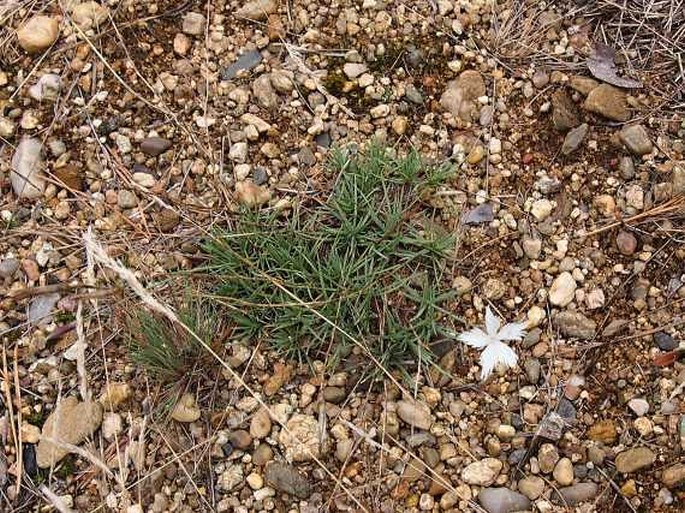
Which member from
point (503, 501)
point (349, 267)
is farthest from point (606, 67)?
point (503, 501)

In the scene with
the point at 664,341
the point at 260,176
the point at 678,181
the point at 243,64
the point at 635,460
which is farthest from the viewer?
the point at 243,64

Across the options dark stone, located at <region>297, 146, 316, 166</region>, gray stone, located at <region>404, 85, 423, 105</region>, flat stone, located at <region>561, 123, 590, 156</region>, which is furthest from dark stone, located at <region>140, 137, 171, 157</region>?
flat stone, located at <region>561, 123, 590, 156</region>

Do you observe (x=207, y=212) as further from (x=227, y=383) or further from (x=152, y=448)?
(x=152, y=448)

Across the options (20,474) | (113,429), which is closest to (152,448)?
(113,429)

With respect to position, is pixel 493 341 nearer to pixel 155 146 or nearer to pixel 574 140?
pixel 574 140

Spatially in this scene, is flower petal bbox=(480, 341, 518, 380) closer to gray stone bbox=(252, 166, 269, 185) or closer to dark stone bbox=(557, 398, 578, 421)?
dark stone bbox=(557, 398, 578, 421)

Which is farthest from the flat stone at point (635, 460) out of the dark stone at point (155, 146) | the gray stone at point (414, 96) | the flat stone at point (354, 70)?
the dark stone at point (155, 146)
